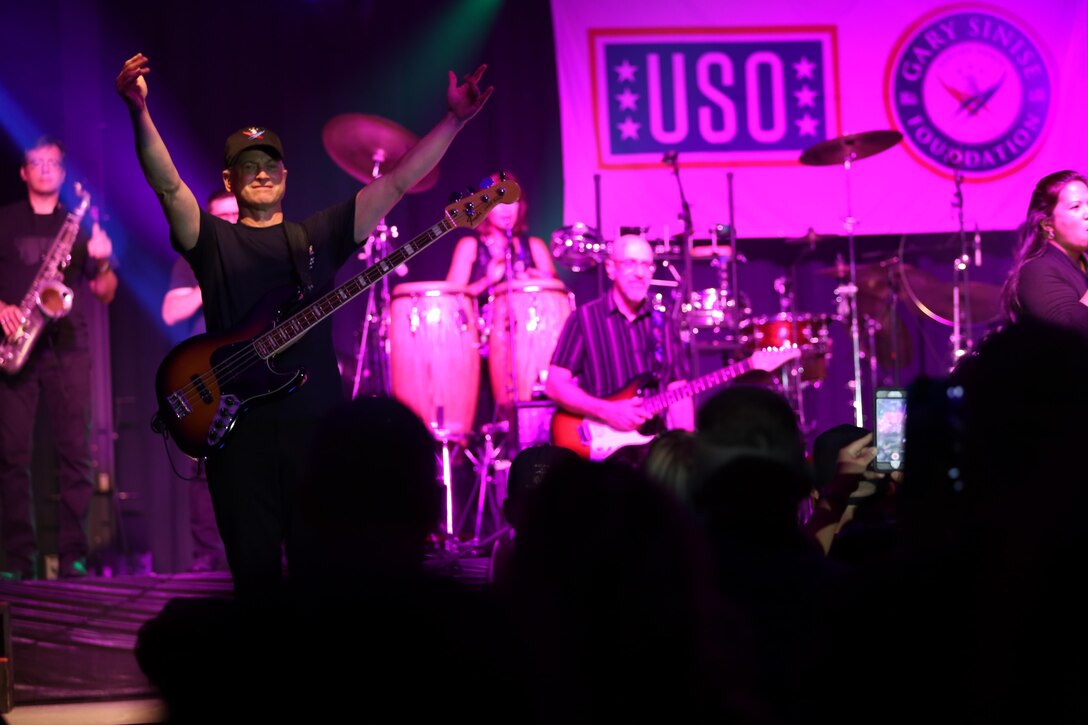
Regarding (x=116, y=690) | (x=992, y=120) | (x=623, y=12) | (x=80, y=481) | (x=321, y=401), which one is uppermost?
(x=623, y=12)

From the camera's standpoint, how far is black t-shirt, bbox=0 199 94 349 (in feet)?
26.9

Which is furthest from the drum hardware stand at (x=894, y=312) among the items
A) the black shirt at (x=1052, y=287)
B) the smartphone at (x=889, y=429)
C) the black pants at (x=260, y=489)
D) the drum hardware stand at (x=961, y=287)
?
the black pants at (x=260, y=489)

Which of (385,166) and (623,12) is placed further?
(623,12)

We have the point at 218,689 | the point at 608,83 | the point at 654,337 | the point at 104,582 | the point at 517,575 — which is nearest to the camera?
the point at 218,689

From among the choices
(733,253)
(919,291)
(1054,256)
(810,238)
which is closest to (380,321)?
(733,253)

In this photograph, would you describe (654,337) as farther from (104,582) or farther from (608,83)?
(104,582)

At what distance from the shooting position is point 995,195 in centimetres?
970

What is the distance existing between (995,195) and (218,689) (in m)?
9.16

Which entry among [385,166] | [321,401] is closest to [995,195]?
[385,166]

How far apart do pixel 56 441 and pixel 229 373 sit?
442cm

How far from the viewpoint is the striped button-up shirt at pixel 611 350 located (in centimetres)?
754

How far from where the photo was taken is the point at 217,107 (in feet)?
30.7

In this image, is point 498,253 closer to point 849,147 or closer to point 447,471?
point 447,471

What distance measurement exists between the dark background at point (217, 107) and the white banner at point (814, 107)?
0.28m
